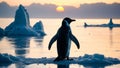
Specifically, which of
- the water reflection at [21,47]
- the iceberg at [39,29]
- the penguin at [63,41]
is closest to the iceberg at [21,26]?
the iceberg at [39,29]

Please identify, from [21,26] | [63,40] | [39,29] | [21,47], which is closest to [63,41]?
[63,40]

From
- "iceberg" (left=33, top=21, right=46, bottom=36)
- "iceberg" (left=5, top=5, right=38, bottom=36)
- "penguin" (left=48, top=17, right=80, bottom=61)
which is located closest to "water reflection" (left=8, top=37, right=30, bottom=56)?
"penguin" (left=48, top=17, right=80, bottom=61)

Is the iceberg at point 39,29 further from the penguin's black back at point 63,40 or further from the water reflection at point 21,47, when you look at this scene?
the penguin's black back at point 63,40

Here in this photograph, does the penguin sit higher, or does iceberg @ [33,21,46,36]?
iceberg @ [33,21,46,36]

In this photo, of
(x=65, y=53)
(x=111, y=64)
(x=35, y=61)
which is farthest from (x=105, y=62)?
(x=35, y=61)

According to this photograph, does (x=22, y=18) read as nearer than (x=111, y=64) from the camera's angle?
No

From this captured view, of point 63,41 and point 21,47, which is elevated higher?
point 63,41

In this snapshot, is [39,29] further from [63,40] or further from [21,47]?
[63,40]

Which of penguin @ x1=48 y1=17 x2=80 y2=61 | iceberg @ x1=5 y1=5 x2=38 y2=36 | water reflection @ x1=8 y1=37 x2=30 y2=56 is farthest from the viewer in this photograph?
iceberg @ x1=5 y1=5 x2=38 y2=36

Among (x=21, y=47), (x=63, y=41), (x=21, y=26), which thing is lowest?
(x=21, y=47)

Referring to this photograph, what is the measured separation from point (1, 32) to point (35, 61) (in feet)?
99.8

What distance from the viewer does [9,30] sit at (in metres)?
46.8

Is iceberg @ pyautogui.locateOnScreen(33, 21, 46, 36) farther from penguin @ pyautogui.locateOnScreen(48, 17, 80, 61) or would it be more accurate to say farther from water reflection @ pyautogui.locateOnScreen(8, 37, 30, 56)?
penguin @ pyautogui.locateOnScreen(48, 17, 80, 61)

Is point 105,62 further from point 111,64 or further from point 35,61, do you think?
point 35,61
